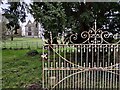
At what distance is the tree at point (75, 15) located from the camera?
4934 mm

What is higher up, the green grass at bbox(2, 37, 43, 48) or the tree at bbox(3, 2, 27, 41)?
the tree at bbox(3, 2, 27, 41)

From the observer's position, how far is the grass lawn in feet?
18.6

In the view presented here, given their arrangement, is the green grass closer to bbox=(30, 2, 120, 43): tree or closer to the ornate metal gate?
bbox=(30, 2, 120, 43): tree

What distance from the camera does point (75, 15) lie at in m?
5.65

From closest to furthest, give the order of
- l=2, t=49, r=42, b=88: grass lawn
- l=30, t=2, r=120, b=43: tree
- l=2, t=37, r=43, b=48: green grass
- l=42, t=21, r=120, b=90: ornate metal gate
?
l=42, t=21, r=120, b=90: ornate metal gate → l=30, t=2, r=120, b=43: tree → l=2, t=49, r=42, b=88: grass lawn → l=2, t=37, r=43, b=48: green grass

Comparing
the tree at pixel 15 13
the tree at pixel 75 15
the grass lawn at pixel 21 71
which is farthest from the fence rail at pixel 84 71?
the tree at pixel 15 13

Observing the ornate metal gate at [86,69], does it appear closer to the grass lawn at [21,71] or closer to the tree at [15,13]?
the grass lawn at [21,71]

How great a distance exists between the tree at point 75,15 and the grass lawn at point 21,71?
4.06 feet

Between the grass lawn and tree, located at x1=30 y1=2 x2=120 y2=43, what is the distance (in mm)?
1237

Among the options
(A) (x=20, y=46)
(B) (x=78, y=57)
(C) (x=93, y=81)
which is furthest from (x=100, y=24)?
(A) (x=20, y=46)

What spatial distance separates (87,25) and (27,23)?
1.60 meters

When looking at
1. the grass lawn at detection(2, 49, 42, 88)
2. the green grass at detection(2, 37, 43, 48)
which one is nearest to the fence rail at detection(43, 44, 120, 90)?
the grass lawn at detection(2, 49, 42, 88)

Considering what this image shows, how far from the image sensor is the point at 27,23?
621 cm

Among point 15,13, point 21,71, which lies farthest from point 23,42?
point 15,13
